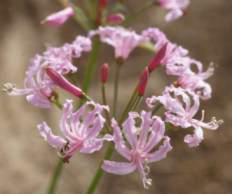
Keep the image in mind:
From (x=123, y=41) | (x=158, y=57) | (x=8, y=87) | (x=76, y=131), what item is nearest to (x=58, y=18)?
(x=123, y=41)

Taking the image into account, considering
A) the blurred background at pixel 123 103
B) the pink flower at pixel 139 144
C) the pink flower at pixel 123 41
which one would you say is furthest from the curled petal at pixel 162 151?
the blurred background at pixel 123 103

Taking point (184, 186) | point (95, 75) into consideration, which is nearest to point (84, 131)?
point (184, 186)

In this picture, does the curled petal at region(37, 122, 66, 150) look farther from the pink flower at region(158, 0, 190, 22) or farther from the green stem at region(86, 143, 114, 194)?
the pink flower at region(158, 0, 190, 22)

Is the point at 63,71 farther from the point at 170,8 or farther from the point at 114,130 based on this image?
the point at 170,8

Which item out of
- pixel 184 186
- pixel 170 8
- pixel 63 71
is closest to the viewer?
pixel 63 71

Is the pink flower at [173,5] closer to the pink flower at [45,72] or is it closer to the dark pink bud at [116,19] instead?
the dark pink bud at [116,19]

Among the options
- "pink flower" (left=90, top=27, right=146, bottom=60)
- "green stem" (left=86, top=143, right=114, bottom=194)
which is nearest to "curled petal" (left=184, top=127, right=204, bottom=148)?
"green stem" (left=86, top=143, right=114, bottom=194)
